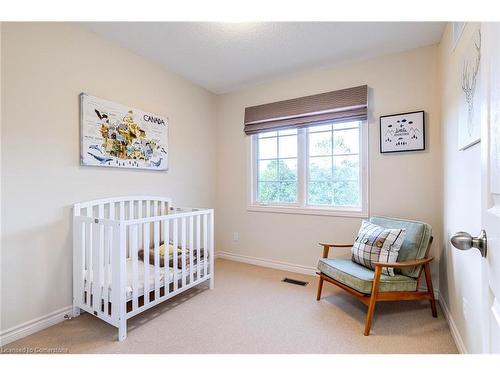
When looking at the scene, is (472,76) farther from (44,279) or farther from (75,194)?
(44,279)

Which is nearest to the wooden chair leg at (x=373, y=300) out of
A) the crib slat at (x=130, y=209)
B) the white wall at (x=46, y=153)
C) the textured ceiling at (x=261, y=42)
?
the textured ceiling at (x=261, y=42)

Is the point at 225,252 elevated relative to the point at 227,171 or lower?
lower

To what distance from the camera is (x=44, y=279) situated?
6.01 feet

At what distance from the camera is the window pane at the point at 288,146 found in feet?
10.1

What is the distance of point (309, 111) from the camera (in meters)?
2.85

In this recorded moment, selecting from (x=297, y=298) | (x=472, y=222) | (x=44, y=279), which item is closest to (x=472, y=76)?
(x=472, y=222)

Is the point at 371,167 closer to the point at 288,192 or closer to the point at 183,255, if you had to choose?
the point at 288,192

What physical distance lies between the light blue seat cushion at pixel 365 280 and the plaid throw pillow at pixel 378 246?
7cm

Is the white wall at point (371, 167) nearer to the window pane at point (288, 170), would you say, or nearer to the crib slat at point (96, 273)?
the window pane at point (288, 170)

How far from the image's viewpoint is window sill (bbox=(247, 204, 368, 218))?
2676 millimetres

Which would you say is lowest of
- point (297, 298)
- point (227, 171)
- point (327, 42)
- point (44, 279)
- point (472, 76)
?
point (297, 298)

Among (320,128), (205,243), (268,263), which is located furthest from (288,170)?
(205,243)

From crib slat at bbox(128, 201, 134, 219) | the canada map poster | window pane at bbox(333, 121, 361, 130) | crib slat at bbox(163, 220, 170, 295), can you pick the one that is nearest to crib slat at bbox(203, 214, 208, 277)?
crib slat at bbox(163, 220, 170, 295)

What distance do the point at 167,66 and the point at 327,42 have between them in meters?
1.73
